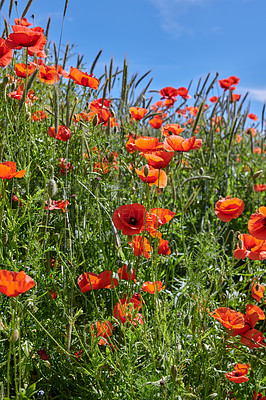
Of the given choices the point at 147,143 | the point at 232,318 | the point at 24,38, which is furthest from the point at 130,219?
the point at 24,38

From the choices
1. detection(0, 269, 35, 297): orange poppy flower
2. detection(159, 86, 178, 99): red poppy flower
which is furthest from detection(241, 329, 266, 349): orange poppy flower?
detection(159, 86, 178, 99): red poppy flower

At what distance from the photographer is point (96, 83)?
6.86 feet

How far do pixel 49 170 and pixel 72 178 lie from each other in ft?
1.51

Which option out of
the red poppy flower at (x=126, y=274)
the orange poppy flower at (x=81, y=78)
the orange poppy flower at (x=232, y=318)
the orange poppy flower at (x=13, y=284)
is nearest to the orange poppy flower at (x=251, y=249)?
the orange poppy flower at (x=232, y=318)

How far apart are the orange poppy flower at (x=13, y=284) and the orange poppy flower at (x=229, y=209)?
0.84m

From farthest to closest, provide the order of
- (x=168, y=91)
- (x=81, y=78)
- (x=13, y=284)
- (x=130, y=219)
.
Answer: (x=168, y=91) → (x=81, y=78) → (x=130, y=219) → (x=13, y=284)

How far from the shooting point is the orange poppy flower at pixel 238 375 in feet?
4.49

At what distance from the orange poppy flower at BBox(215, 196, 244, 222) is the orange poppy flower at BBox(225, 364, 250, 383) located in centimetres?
57

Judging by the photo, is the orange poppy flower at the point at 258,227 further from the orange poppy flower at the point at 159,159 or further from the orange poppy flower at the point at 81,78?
the orange poppy flower at the point at 81,78

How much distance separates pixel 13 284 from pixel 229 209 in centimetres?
93

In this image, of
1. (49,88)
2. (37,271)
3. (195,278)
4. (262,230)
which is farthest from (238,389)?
(49,88)

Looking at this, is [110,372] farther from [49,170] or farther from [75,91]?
[75,91]

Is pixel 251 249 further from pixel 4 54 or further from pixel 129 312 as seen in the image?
pixel 4 54

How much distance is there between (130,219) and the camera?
4.26ft
